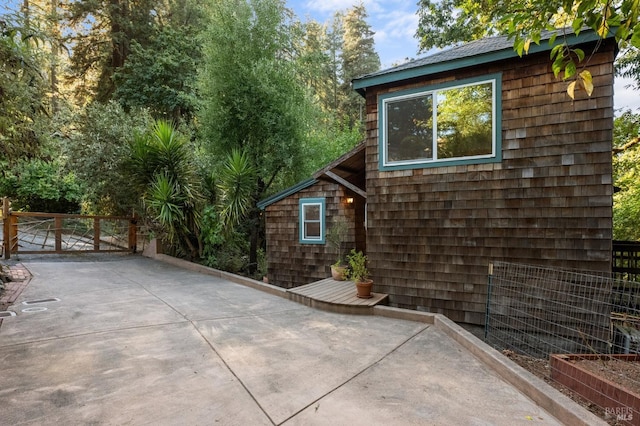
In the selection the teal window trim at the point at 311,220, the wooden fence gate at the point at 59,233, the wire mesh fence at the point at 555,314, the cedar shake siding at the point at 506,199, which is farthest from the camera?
the wooden fence gate at the point at 59,233

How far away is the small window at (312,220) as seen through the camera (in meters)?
7.64

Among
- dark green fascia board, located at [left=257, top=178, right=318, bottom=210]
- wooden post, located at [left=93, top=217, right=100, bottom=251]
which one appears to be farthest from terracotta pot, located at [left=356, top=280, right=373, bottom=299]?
wooden post, located at [left=93, top=217, right=100, bottom=251]

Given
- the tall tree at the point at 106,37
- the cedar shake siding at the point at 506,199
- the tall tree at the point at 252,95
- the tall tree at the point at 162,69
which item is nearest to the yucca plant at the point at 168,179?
the tall tree at the point at 252,95

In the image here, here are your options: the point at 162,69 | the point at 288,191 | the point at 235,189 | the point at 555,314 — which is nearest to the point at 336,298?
the point at 555,314

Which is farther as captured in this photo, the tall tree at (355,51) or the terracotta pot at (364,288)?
the tall tree at (355,51)

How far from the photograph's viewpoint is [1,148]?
5.12m

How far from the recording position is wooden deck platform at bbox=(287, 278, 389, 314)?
4883mm

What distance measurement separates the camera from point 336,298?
206 inches

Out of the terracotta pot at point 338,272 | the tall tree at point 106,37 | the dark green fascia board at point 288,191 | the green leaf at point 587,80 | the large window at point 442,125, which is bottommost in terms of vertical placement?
the terracotta pot at point 338,272

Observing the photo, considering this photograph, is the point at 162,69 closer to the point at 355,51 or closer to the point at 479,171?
the point at 479,171

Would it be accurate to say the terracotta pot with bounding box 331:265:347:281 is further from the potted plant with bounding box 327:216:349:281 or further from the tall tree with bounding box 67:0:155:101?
the tall tree with bounding box 67:0:155:101

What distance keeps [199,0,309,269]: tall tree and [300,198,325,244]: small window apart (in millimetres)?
2432

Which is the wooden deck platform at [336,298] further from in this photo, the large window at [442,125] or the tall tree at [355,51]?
the tall tree at [355,51]

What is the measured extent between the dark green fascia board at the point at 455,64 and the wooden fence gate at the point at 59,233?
964 centimetres
